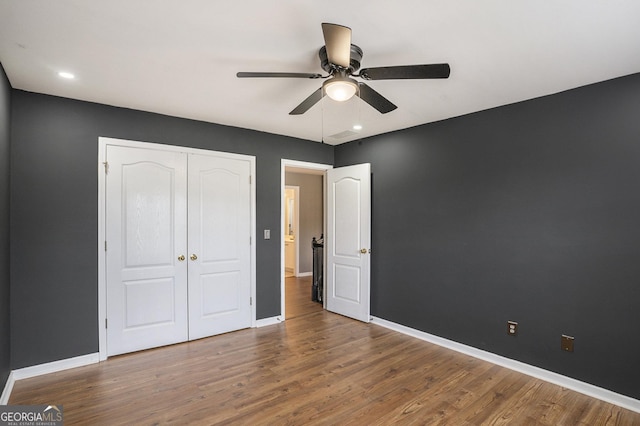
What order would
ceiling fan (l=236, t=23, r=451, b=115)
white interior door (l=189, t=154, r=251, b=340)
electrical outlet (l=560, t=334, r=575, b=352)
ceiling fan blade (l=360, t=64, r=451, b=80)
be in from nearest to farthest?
ceiling fan (l=236, t=23, r=451, b=115)
ceiling fan blade (l=360, t=64, r=451, b=80)
electrical outlet (l=560, t=334, r=575, b=352)
white interior door (l=189, t=154, r=251, b=340)

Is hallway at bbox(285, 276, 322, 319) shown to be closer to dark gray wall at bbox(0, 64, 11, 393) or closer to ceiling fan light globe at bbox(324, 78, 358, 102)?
dark gray wall at bbox(0, 64, 11, 393)

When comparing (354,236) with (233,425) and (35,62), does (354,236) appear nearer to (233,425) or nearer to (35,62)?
(233,425)

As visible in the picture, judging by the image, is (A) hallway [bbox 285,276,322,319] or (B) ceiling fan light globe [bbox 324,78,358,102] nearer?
(B) ceiling fan light globe [bbox 324,78,358,102]

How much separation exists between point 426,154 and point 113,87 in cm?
327

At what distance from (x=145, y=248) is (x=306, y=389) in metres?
2.18

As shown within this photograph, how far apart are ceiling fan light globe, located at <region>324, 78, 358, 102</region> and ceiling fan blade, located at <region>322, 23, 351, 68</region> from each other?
3.8 inches

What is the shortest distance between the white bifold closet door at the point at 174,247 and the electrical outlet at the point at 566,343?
3.30 m

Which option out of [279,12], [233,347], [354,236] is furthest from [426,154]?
[233,347]

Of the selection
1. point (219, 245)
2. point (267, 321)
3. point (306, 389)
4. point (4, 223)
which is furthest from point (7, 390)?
point (267, 321)

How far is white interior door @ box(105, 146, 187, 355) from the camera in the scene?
335 centimetres

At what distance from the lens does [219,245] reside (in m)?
4.01

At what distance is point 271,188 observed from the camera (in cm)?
446

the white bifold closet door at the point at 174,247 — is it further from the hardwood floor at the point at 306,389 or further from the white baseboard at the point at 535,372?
the white baseboard at the point at 535,372

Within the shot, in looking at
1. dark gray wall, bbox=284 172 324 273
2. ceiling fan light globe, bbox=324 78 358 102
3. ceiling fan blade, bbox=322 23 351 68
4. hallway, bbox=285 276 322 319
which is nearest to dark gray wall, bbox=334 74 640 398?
hallway, bbox=285 276 322 319
